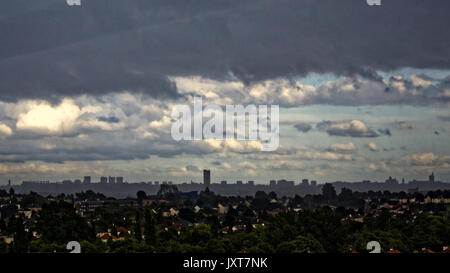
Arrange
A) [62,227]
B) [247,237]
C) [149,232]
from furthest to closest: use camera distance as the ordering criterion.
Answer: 1. [62,227]
2. [149,232]
3. [247,237]

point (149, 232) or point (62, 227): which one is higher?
point (62, 227)

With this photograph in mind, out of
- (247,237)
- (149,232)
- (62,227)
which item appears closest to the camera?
(247,237)

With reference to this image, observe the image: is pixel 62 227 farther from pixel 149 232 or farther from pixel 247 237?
pixel 247 237

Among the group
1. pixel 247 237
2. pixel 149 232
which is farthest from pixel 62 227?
pixel 247 237

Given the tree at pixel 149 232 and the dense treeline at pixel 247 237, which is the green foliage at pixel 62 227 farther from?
the tree at pixel 149 232

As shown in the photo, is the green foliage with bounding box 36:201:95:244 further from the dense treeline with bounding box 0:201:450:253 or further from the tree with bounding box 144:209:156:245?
the tree with bounding box 144:209:156:245

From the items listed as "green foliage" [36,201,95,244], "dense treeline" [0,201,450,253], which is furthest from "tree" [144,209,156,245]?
"green foliage" [36,201,95,244]

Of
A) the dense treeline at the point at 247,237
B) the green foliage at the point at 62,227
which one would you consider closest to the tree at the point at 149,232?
the dense treeline at the point at 247,237

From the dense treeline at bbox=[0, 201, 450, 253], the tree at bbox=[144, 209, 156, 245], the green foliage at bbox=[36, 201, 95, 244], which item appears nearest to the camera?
the dense treeline at bbox=[0, 201, 450, 253]
